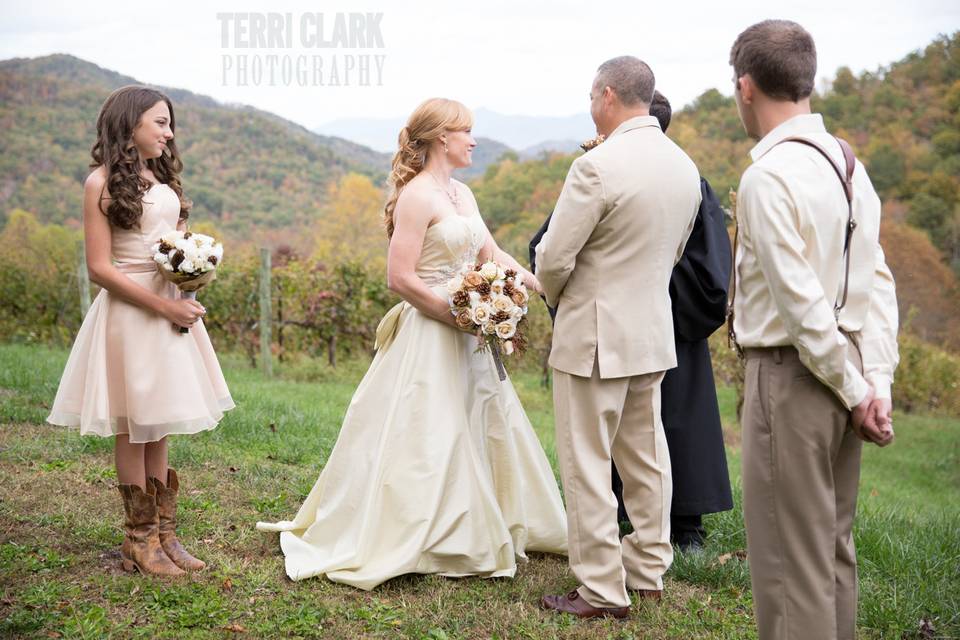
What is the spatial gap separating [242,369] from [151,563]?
8.91 m

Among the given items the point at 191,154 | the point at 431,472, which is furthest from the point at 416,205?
the point at 191,154

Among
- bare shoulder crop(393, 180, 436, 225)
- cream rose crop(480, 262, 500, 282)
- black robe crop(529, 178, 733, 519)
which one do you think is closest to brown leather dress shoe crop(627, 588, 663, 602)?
black robe crop(529, 178, 733, 519)

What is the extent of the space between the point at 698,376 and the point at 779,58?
2.39 m

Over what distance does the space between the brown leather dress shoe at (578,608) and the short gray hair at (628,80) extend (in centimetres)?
222

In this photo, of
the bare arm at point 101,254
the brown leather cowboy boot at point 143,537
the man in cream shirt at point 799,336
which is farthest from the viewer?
the brown leather cowboy boot at point 143,537

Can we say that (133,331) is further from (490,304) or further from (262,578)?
(490,304)

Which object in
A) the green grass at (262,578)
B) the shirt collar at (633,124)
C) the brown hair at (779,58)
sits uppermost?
the brown hair at (779,58)

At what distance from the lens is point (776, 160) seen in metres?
2.66

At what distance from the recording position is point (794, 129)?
276 cm

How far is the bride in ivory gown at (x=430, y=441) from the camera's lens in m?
4.21

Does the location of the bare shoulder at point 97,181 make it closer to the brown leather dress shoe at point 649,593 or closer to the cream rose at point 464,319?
the cream rose at point 464,319

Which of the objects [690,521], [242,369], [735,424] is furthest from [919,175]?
[690,521]

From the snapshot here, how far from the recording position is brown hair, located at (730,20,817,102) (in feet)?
8.82

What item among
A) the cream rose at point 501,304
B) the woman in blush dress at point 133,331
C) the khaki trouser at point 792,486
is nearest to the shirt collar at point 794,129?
the khaki trouser at point 792,486
